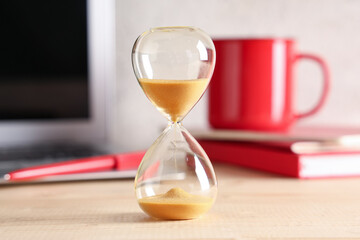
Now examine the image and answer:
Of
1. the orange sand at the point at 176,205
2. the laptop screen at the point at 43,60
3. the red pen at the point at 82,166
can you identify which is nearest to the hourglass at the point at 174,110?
the orange sand at the point at 176,205

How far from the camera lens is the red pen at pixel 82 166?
0.65 m

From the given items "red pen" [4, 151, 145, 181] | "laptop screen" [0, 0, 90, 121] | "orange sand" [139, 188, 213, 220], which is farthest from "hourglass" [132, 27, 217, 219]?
"laptop screen" [0, 0, 90, 121]

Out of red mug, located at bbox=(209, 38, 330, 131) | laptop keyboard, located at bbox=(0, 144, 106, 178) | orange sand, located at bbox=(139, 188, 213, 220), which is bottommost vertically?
laptop keyboard, located at bbox=(0, 144, 106, 178)

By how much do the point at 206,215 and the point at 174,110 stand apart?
11 cm

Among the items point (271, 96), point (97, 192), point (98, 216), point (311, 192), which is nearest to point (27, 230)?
point (98, 216)

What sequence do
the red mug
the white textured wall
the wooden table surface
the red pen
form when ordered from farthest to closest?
the white textured wall < the red mug < the red pen < the wooden table surface

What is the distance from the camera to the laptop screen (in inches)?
36.1

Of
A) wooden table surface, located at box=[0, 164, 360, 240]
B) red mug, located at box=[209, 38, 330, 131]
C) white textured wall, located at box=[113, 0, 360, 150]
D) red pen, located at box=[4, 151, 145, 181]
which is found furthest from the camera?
white textured wall, located at box=[113, 0, 360, 150]

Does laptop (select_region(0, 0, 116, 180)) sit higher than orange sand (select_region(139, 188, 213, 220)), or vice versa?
laptop (select_region(0, 0, 116, 180))

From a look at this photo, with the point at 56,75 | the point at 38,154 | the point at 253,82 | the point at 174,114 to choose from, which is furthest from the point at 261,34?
the point at 174,114

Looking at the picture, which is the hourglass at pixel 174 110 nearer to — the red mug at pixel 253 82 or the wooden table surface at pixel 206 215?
the wooden table surface at pixel 206 215

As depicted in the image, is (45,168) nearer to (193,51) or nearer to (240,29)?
(193,51)

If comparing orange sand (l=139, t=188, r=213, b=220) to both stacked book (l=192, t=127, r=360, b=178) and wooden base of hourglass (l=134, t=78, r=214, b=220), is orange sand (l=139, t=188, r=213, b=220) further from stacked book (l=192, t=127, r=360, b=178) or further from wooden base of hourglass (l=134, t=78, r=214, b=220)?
stacked book (l=192, t=127, r=360, b=178)

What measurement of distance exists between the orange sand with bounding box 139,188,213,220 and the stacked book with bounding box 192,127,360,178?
253 mm
